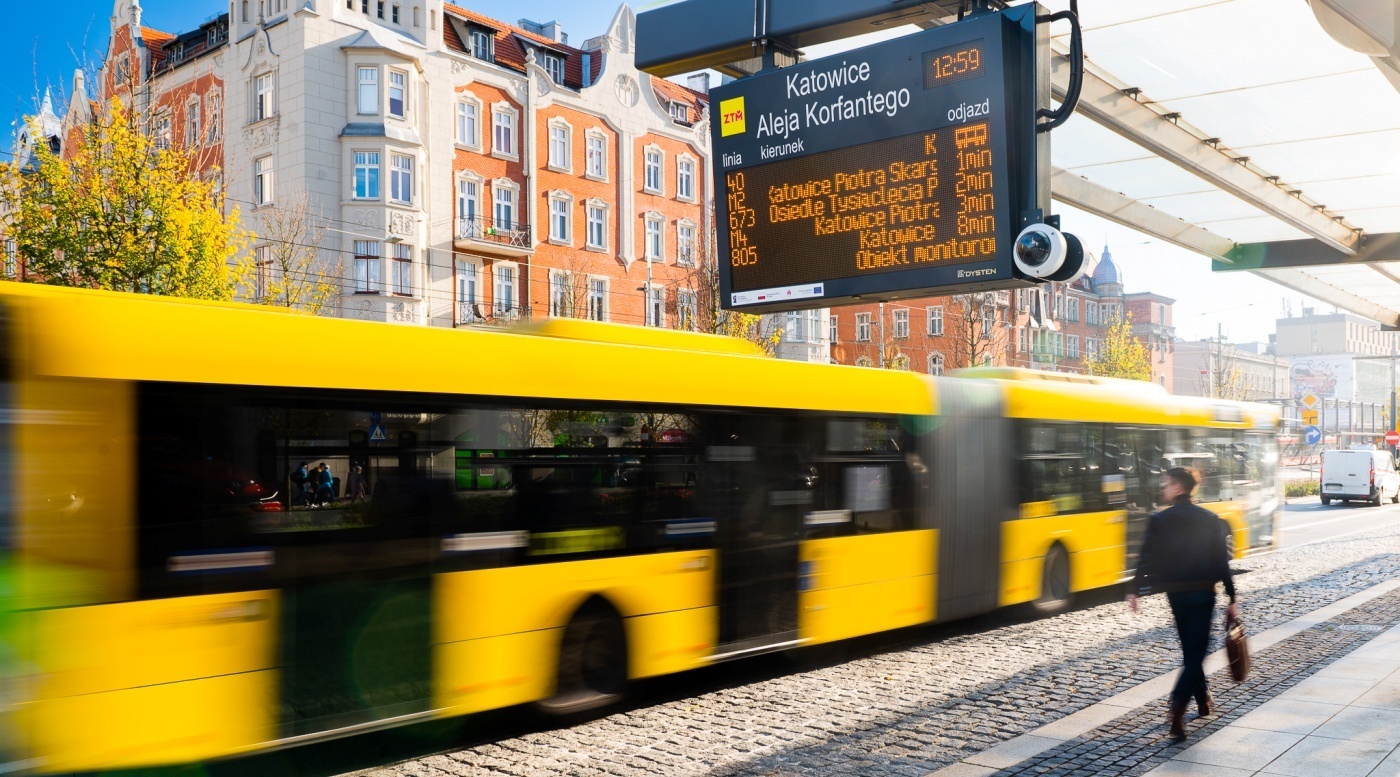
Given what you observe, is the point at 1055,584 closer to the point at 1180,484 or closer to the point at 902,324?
the point at 1180,484

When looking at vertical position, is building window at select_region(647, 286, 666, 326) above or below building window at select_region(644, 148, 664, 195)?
below

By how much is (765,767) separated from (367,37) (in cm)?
3370

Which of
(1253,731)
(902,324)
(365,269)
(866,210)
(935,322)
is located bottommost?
(1253,731)

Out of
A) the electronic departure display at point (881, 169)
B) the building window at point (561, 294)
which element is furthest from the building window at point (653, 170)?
the electronic departure display at point (881, 169)

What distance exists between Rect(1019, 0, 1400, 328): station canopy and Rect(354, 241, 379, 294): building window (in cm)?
2460

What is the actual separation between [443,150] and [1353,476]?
108ft

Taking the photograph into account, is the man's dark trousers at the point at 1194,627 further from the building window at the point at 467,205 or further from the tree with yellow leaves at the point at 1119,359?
the tree with yellow leaves at the point at 1119,359

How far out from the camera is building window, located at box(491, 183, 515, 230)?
4094 centimetres

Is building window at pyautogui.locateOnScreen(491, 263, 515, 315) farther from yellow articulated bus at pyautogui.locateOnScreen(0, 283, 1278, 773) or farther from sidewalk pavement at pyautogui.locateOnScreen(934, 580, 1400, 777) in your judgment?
sidewalk pavement at pyautogui.locateOnScreen(934, 580, 1400, 777)

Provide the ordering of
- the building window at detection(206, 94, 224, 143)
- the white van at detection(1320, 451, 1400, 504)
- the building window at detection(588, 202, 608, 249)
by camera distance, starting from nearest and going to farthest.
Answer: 1. the building window at detection(206, 94, 224, 143)
2. the white van at detection(1320, 451, 1400, 504)
3. the building window at detection(588, 202, 608, 249)

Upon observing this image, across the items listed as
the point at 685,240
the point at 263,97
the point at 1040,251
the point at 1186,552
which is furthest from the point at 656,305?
the point at 1186,552

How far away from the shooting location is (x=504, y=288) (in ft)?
134

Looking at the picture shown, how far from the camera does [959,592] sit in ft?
40.5

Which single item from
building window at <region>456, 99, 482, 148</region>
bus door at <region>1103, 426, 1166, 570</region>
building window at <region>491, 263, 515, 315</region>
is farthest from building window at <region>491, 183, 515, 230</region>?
bus door at <region>1103, 426, 1166, 570</region>
